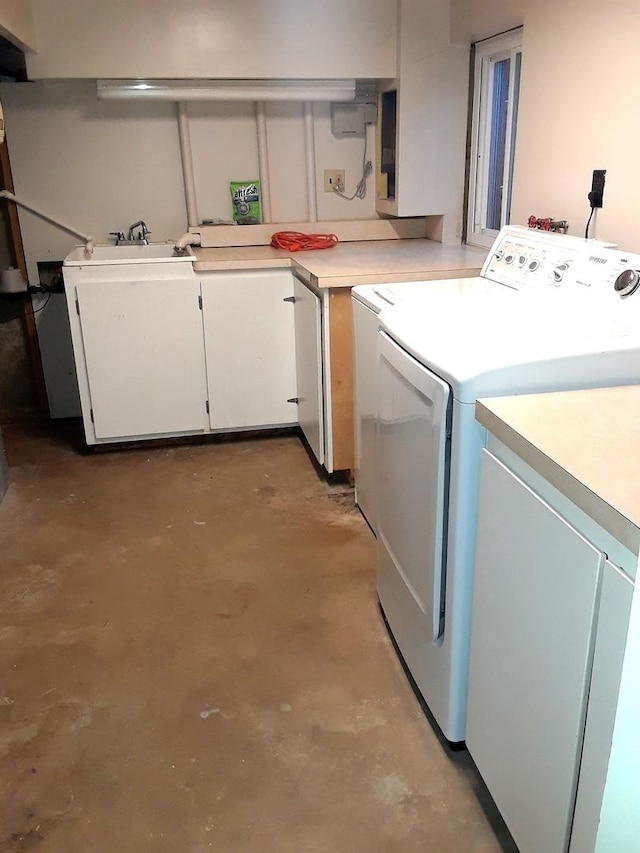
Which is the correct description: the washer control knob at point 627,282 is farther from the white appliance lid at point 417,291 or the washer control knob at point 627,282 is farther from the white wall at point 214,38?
the white wall at point 214,38

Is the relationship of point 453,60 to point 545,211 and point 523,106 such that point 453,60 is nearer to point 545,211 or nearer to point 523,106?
point 523,106

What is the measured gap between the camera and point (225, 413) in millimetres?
3398

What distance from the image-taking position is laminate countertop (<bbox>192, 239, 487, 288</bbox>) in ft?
8.71

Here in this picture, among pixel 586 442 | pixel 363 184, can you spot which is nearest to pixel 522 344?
pixel 586 442

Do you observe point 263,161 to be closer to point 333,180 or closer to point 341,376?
point 333,180

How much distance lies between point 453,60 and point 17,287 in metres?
2.38

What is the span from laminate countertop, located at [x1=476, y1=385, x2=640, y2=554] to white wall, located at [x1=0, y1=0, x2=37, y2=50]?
248cm

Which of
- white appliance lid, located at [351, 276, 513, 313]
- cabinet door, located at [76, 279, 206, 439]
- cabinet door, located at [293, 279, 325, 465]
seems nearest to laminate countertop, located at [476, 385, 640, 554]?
white appliance lid, located at [351, 276, 513, 313]

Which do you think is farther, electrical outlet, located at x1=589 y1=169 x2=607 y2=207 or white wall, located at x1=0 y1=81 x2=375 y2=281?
white wall, located at x1=0 y1=81 x2=375 y2=281

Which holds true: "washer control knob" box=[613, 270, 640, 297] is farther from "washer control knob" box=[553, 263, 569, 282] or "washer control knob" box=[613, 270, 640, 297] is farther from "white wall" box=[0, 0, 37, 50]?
"white wall" box=[0, 0, 37, 50]

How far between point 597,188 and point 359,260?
1.08m

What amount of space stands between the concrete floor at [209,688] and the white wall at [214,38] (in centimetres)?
192

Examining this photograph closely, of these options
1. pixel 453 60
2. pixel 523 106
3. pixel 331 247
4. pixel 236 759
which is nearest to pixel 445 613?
pixel 236 759

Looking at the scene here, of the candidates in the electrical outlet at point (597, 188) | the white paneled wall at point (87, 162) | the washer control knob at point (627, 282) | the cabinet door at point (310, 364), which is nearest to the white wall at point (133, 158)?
the white paneled wall at point (87, 162)
